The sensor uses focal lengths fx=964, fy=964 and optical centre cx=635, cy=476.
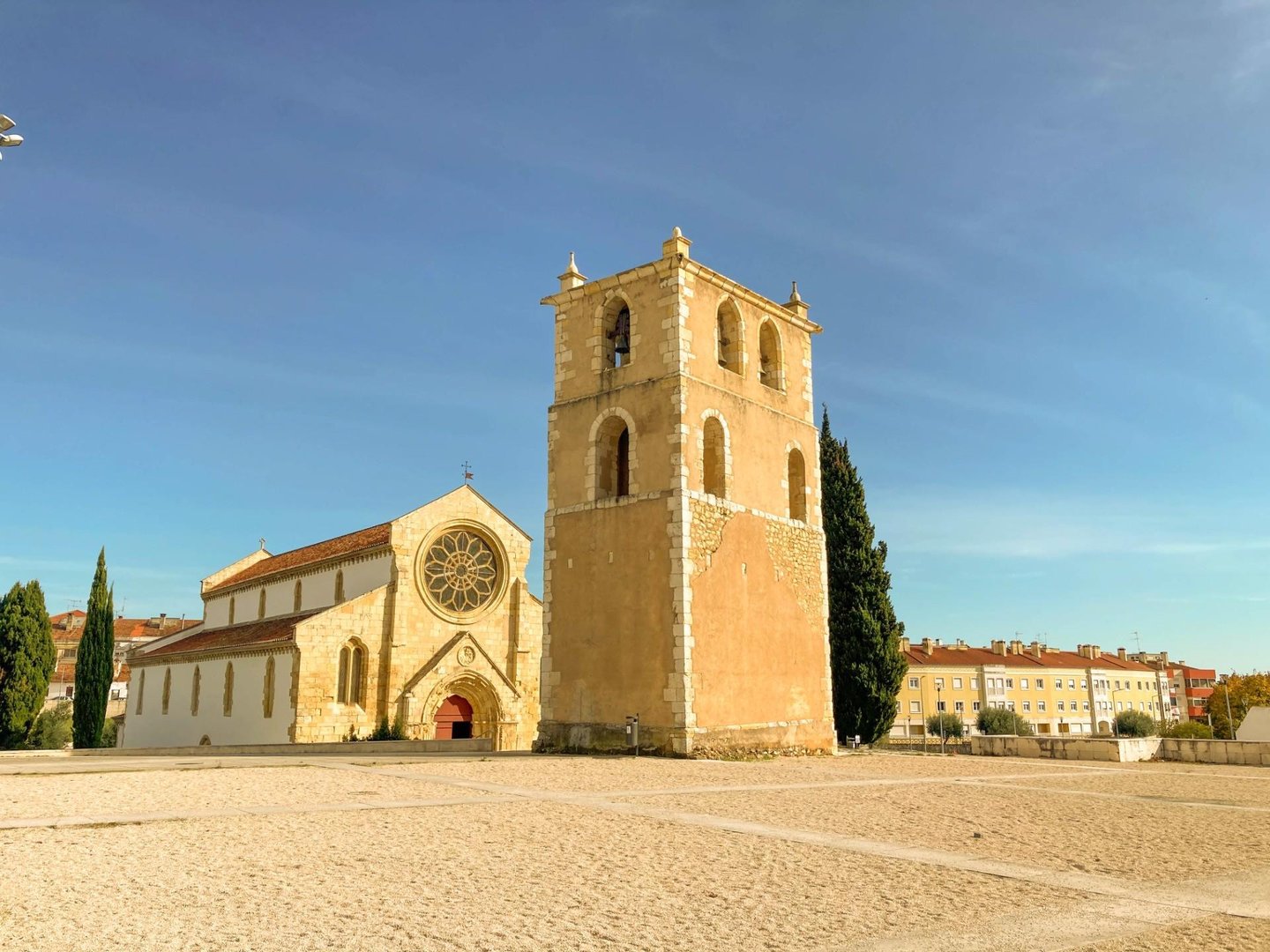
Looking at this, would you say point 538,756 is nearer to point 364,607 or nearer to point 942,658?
point 364,607

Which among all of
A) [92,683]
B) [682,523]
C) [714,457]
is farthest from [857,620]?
[92,683]

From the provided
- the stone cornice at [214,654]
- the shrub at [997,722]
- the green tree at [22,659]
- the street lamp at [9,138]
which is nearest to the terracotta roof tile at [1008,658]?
the shrub at [997,722]

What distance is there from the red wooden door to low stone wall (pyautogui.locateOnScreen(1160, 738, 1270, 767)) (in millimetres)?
23091

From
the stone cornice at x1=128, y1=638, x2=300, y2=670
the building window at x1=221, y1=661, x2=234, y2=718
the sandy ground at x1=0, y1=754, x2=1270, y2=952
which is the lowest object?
the sandy ground at x1=0, y1=754, x2=1270, y2=952

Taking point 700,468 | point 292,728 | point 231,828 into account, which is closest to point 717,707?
point 700,468

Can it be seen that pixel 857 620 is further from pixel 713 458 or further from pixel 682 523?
pixel 682 523

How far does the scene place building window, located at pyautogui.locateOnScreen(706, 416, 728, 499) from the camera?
21.9m

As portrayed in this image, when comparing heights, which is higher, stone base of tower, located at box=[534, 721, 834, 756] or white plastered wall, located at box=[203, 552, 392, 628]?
white plastered wall, located at box=[203, 552, 392, 628]

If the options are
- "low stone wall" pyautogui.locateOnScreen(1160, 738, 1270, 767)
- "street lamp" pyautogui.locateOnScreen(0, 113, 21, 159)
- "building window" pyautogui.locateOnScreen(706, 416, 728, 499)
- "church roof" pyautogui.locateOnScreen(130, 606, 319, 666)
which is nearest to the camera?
"street lamp" pyautogui.locateOnScreen(0, 113, 21, 159)

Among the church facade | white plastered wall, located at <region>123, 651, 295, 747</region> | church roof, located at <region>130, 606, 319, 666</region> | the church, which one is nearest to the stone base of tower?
the church

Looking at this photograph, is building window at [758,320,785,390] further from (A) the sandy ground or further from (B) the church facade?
(B) the church facade

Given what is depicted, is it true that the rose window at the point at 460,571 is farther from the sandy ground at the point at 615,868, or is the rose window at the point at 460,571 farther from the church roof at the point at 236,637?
the sandy ground at the point at 615,868

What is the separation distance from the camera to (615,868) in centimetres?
723

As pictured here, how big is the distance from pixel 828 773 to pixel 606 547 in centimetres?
704
